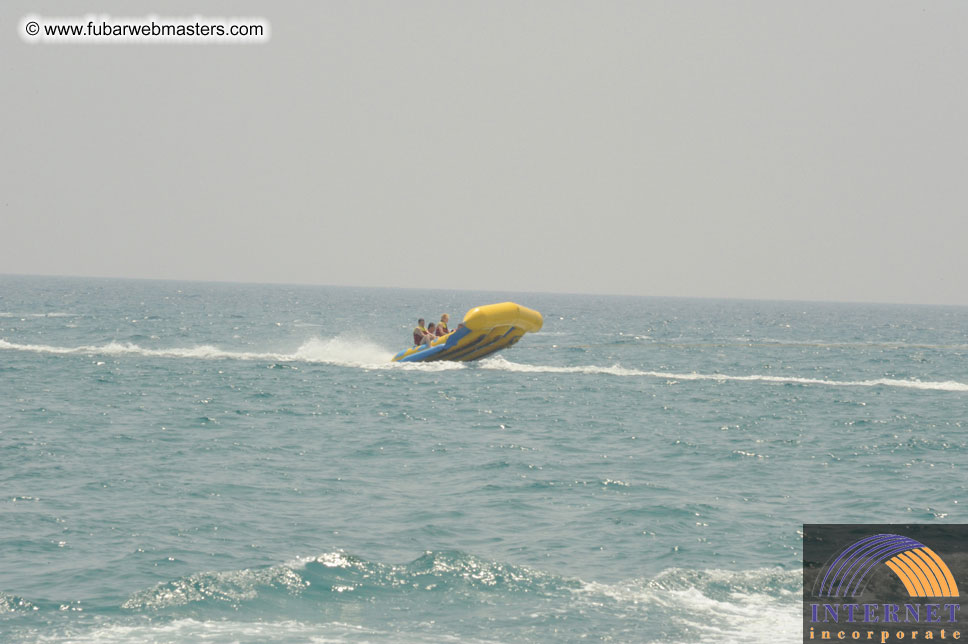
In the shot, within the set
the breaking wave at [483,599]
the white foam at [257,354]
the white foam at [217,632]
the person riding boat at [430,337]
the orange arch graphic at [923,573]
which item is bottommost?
the white foam at [217,632]

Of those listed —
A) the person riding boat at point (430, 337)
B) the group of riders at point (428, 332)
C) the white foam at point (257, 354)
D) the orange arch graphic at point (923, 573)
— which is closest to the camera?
the orange arch graphic at point (923, 573)

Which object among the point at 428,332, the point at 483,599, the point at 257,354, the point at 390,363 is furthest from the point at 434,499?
the point at 257,354

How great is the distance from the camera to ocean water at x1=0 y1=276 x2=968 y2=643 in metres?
7.91

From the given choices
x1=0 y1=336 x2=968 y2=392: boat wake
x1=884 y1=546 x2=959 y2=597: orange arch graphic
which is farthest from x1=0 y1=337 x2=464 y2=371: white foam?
x1=884 y1=546 x2=959 y2=597: orange arch graphic

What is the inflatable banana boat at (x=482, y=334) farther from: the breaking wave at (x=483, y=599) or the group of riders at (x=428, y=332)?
the breaking wave at (x=483, y=599)

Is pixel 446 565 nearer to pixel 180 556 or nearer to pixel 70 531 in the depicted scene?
pixel 180 556

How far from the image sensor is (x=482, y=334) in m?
24.5

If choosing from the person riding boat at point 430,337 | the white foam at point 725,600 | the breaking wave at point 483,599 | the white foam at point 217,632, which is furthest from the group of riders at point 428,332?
the white foam at point 217,632

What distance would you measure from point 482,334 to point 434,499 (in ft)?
42.6

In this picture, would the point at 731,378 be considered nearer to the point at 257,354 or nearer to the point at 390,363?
the point at 390,363

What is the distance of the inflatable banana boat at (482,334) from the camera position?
78.6ft

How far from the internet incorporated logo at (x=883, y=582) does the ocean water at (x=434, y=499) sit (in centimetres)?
27

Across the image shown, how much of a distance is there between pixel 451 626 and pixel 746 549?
145 inches

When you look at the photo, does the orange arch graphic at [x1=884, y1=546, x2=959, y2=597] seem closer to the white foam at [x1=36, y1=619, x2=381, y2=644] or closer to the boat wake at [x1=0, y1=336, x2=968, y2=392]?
the white foam at [x1=36, y1=619, x2=381, y2=644]
